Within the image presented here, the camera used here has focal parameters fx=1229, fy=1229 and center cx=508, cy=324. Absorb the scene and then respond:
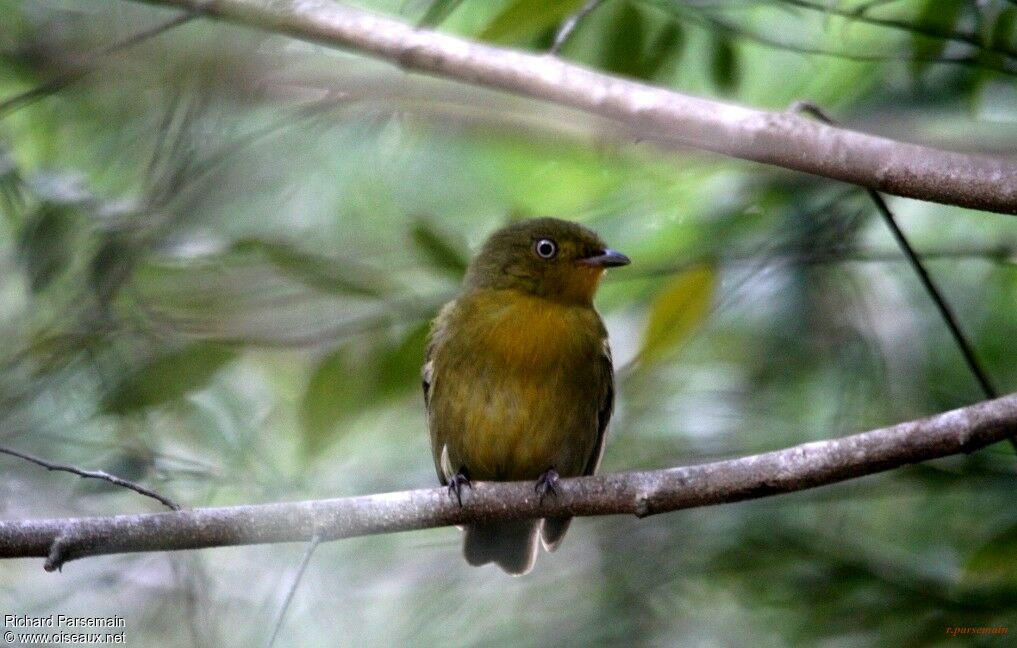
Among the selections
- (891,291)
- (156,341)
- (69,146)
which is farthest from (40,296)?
(891,291)

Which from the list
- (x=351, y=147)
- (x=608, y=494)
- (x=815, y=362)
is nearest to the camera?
(x=608, y=494)

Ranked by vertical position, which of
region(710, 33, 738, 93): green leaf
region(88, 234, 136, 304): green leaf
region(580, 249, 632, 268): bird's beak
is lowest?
region(580, 249, 632, 268): bird's beak

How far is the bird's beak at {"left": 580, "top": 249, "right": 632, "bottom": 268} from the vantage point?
517cm

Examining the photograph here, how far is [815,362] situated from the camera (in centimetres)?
541

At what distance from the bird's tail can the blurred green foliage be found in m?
0.23

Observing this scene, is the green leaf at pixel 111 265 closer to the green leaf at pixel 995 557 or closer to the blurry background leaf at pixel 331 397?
the blurry background leaf at pixel 331 397

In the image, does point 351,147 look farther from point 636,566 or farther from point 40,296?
point 636,566

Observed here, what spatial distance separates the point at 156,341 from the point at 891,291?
3705mm

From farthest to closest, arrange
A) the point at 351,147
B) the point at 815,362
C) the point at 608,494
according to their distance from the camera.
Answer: the point at 351,147
the point at 815,362
the point at 608,494

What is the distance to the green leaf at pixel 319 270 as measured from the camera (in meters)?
4.48

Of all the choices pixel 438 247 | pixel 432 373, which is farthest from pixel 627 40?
pixel 432 373

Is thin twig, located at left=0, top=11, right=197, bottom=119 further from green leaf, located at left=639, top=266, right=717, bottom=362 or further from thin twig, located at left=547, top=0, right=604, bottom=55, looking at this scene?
green leaf, located at left=639, top=266, right=717, bottom=362

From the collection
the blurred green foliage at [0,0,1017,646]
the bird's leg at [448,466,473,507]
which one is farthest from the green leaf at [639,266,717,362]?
the bird's leg at [448,466,473,507]

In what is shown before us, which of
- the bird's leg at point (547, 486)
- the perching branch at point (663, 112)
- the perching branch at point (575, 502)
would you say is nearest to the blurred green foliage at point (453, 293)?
the perching branch at point (663, 112)
